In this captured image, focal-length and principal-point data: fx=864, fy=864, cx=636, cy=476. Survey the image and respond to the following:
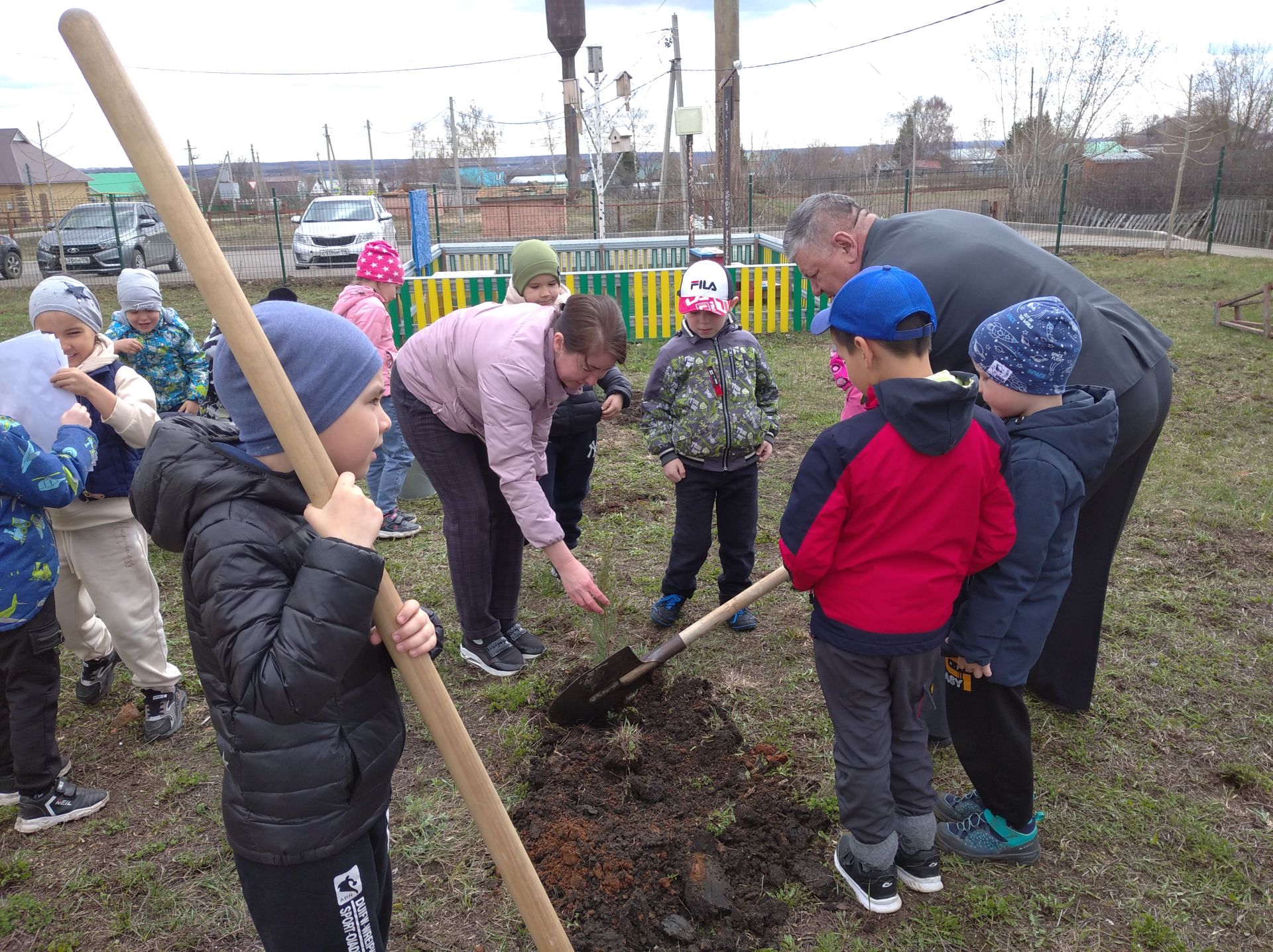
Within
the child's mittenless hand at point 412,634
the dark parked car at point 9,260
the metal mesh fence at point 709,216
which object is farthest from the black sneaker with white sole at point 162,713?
the dark parked car at point 9,260

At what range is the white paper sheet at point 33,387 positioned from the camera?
2975 mm

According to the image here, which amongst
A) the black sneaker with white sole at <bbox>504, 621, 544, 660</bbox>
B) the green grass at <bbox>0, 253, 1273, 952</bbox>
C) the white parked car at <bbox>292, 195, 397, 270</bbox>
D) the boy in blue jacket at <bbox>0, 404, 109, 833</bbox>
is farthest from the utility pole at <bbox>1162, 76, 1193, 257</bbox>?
the boy in blue jacket at <bbox>0, 404, 109, 833</bbox>

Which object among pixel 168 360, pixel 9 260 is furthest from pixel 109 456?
pixel 9 260

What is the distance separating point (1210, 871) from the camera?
2715 millimetres

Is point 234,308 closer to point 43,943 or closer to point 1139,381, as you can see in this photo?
point 43,943

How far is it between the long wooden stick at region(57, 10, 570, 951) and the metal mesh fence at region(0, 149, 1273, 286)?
15.2 meters

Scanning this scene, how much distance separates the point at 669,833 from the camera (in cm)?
286

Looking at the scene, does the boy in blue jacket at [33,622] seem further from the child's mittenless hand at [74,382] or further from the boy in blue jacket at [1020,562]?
the boy in blue jacket at [1020,562]

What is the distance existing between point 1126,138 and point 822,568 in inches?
1335

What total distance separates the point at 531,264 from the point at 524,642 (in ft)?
7.13

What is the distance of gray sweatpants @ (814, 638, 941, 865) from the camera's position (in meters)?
2.46

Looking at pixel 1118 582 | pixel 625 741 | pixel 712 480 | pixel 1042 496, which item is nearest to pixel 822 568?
pixel 1042 496

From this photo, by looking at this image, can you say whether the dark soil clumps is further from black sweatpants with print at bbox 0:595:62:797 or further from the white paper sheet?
the white paper sheet

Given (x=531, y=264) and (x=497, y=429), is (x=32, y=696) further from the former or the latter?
(x=531, y=264)
